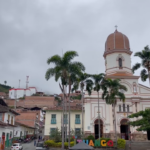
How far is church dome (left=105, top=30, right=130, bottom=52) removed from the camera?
152 feet

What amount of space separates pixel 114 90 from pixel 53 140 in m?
13.2

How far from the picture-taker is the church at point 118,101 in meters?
40.9

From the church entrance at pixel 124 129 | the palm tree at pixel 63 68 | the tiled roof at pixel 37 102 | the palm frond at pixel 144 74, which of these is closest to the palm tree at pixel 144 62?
the palm frond at pixel 144 74

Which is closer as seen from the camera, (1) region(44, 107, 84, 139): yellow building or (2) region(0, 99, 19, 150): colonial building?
(2) region(0, 99, 19, 150): colonial building

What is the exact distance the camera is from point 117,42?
4669 centimetres

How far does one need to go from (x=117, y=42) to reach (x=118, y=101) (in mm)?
13386

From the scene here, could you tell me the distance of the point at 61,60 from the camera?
28766 mm

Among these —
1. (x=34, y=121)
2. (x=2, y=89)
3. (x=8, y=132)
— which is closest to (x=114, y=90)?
(x=8, y=132)

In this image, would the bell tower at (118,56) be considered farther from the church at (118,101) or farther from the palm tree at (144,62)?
the palm tree at (144,62)

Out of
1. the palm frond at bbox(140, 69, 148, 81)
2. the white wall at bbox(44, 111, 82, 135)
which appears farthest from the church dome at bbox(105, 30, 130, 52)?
the palm frond at bbox(140, 69, 148, 81)

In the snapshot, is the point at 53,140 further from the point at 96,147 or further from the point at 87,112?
the point at 87,112

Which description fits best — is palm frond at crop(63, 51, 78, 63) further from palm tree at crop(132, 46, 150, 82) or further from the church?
the church

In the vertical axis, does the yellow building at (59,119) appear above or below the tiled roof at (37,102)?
below

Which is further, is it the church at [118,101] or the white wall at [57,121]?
the white wall at [57,121]
